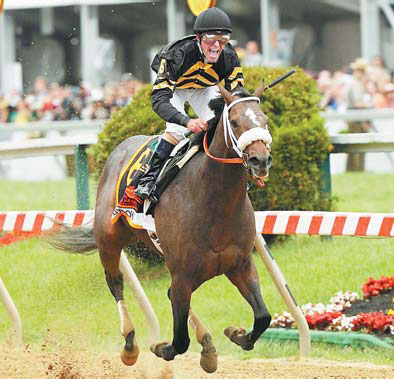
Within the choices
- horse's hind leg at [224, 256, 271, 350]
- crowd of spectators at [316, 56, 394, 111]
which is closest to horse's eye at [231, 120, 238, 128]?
horse's hind leg at [224, 256, 271, 350]

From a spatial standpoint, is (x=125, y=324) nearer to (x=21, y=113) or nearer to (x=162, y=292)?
(x=162, y=292)

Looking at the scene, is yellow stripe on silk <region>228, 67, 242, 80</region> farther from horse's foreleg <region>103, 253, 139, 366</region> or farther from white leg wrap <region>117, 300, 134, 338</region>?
white leg wrap <region>117, 300, 134, 338</region>

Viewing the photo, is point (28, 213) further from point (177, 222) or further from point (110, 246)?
point (177, 222)

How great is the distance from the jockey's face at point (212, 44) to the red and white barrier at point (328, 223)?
4.10 feet

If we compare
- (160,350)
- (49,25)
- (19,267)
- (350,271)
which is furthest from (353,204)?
(49,25)

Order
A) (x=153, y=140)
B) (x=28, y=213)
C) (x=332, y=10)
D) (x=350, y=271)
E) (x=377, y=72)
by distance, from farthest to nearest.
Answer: (x=332, y=10), (x=377, y=72), (x=350, y=271), (x=28, y=213), (x=153, y=140)

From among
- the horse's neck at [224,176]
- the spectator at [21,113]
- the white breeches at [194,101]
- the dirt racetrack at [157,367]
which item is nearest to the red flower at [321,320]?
the dirt racetrack at [157,367]

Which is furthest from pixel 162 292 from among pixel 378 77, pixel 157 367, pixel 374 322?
pixel 378 77

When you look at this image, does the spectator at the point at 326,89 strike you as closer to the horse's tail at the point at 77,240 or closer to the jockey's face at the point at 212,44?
the horse's tail at the point at 77,240

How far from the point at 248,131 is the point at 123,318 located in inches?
87.1

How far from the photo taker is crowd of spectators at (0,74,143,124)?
16836 mm

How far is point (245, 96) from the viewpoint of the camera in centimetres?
583

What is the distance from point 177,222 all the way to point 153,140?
1056mm

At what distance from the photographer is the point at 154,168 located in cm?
660
